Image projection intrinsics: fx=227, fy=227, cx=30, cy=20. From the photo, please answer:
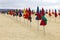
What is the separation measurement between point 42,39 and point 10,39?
1.87 m

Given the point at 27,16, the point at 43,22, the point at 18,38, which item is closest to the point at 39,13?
the point at 43,22

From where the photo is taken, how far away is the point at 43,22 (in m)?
15.9

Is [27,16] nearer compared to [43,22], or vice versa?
[43,22]

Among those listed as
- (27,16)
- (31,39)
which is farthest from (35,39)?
(27,16)

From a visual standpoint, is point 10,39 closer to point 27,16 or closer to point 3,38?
point 3,38

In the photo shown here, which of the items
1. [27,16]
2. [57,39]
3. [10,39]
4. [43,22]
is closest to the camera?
[10,39]

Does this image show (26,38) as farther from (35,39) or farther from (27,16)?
(27,16)

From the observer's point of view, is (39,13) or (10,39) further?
(39,13)

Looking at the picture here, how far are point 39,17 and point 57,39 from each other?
489cm

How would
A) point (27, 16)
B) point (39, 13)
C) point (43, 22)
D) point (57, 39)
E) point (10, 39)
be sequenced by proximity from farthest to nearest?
point (27, 16) → point (39, 13) → point (43, 22) → point (57, 39) → point (10, 39)

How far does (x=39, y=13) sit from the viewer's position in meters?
17.8

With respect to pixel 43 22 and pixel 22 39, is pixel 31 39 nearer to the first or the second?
pixel 22 39

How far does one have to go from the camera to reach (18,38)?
13.0 metres

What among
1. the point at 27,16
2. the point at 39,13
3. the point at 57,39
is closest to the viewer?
the point at 57,39
